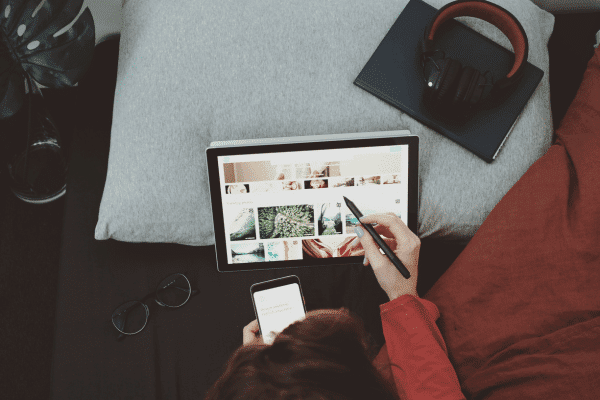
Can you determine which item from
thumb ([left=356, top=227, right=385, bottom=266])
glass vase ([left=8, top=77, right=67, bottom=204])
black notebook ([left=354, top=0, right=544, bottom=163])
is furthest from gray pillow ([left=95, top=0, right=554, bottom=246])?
glass vase ([left=8, top=77, right=67, bottom=204])

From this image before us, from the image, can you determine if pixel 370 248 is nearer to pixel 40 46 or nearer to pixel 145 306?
pixel 145 306

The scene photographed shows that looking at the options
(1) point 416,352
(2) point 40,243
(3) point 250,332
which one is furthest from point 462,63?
(2) point 40,243

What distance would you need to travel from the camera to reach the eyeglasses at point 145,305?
0.86 metres

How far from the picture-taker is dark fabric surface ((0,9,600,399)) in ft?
3.44

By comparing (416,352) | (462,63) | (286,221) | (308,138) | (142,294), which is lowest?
(416,352)

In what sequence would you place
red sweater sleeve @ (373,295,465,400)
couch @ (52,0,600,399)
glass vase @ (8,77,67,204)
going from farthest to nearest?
glass vase @ (8,77,67,204) < couch @ (52,0,600,399) < red sweater sleeve @ (373,295,465,400)

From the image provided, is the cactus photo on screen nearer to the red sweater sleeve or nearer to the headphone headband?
the red sweater sleeve

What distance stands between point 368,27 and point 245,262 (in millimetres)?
582

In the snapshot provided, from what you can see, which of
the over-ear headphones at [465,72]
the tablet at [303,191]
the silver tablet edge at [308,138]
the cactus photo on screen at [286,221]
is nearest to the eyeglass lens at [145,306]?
the tablet at [303,191]

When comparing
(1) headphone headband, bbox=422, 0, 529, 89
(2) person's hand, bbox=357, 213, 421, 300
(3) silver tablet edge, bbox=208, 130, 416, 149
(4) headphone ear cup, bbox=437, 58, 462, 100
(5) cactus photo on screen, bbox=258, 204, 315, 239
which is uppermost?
(1) headphone headband, bbox=422, 0, 529, 89

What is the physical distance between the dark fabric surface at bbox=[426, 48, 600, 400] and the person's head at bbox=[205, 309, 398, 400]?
0.23 m

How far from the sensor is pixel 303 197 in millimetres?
833

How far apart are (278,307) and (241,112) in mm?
434

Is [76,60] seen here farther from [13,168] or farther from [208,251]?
[13,168]
